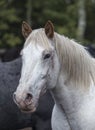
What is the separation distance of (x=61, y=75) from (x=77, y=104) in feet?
1.03

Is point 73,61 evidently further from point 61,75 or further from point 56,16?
point 56,16

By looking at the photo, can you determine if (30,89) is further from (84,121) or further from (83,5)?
(83,5)

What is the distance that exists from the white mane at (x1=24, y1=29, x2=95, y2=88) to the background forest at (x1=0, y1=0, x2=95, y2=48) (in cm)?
1307

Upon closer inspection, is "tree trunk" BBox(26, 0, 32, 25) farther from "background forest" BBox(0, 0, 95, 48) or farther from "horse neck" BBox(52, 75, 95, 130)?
"horse neck" BBox(52, 75, 95, 130)

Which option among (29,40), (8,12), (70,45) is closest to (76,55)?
(70,45)

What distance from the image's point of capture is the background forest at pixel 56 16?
1912cm

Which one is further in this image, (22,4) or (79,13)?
(22,4)

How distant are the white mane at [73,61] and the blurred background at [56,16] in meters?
13.0

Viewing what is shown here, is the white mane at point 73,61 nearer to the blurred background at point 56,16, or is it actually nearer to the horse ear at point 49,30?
the horse ear at point 49,30

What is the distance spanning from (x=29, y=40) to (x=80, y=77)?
60cm

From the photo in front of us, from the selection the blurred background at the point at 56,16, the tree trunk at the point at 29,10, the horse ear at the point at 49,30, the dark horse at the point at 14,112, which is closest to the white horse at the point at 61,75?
the horse ear at the point at 49,30

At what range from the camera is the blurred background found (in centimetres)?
1905

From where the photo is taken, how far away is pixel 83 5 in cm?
2012

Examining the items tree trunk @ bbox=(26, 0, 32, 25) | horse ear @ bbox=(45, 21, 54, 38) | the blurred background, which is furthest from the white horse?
tree trunk @ bbox=(26, 0, 32, 25)
